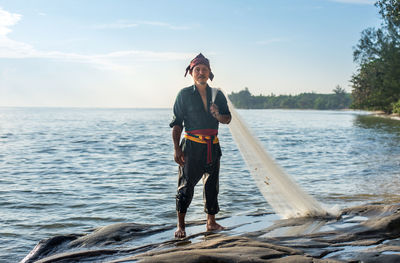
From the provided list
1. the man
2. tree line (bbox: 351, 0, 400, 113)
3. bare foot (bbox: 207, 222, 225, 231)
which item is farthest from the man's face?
tree line (bbox: 351, 0, 400, 113)

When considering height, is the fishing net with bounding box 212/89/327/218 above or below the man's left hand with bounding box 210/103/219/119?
below

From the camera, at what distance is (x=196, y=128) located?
4.52 m

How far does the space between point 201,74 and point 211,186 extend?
124 centimetres

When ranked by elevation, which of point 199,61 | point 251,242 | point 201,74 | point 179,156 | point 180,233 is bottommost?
point 180,233

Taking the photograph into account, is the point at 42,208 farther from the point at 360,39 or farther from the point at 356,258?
the point at 360,39

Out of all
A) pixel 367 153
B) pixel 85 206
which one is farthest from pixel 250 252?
pixel 367 153

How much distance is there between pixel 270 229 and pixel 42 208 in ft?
13.9

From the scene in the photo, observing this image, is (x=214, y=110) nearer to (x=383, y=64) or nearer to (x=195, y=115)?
(x=195, y=115)

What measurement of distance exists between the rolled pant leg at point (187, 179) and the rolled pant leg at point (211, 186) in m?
0.11

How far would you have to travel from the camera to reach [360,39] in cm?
6000

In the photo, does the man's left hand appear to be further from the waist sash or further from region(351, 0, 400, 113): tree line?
region(351, 0, 400, 113): tree line

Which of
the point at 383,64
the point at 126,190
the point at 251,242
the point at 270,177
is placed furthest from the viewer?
the point at 383,64

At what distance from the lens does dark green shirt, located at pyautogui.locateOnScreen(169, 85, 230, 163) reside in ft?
14.8

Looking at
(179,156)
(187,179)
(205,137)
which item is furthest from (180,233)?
(205,137)
